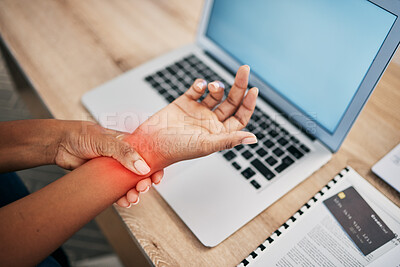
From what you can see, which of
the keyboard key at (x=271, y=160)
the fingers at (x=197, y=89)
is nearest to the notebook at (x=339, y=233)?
the keyboard key at (x=271, y=160)

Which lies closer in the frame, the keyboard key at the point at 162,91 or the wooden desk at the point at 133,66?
the wooden desk at the point at 133,66

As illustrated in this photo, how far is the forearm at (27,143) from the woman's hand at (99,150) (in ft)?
0.07

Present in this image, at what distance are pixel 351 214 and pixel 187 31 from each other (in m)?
0.74

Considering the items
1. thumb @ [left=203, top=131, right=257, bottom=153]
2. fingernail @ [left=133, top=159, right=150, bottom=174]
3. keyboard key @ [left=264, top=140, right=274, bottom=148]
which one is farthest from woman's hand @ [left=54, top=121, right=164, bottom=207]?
keyboard key @ [left=264, top=140, right=274, bottom=148]

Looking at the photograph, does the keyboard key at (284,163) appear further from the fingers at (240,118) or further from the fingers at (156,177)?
the fingers at (156,177)

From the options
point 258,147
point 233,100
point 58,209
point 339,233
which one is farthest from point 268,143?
point 58,209

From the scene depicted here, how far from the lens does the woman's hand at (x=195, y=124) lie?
62 cm

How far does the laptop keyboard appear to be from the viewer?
2.14 feet

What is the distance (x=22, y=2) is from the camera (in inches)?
39.9

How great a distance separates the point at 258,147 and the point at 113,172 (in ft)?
1.06

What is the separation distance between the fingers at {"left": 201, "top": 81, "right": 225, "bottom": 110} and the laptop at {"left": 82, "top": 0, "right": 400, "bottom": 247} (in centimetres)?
11

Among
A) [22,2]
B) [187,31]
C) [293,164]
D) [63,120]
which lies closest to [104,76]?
[63,120]

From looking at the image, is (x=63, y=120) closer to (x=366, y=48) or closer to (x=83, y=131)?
(x=83, y=131)

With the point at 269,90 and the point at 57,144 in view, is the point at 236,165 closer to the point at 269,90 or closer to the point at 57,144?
the point at 269,90
